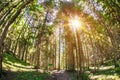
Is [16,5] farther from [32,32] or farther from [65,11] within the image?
[32,32]

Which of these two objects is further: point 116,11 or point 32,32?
point 32,32

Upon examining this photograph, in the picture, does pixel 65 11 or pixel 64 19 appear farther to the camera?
pixel 64 19

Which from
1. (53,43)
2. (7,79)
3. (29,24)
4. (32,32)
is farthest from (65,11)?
(53,43)

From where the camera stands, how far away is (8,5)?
68.7 feet

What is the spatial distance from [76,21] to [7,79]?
14.8 metres

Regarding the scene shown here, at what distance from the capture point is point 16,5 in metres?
22.1

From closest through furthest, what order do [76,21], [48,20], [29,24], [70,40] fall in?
[76,21] < [70,40] < [48,20] < [29,24]

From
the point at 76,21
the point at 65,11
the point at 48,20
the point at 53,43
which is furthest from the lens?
the point at 53,43

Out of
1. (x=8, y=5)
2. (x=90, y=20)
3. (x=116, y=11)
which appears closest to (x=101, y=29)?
(x=90, y=20)

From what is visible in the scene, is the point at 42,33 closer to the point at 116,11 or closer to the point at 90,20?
the point at 90,20

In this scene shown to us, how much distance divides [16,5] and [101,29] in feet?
35.8

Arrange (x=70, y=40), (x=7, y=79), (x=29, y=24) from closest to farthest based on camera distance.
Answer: (x=7, y=79), (x=70, y=40), (x=29, y=24)

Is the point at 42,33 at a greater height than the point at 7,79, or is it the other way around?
the point at 42,33

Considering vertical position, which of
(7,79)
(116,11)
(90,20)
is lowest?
(7,79)
